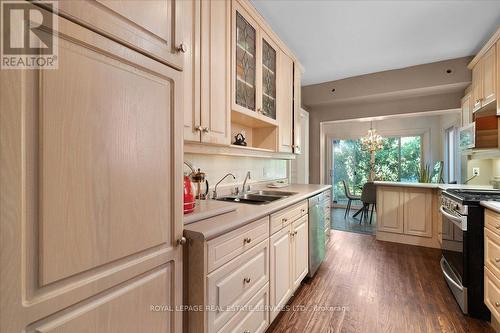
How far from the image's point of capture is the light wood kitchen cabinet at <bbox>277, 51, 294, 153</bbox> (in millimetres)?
2625

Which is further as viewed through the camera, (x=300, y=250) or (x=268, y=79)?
(x=268, y=79)

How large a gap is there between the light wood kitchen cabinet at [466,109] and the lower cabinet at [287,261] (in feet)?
9.38

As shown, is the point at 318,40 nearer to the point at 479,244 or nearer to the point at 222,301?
the point at 479,244

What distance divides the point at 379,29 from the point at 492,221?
2.11 metres

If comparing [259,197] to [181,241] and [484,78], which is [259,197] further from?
[484,78]

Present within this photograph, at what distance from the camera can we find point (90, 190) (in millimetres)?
672

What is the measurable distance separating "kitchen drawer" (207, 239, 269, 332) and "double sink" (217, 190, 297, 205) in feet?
2.17

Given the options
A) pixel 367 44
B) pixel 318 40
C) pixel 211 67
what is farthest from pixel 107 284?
pixel 367 44

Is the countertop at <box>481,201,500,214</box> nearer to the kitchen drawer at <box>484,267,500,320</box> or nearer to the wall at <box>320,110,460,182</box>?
the kitchen drawer at <box>484,267,500,320</box>

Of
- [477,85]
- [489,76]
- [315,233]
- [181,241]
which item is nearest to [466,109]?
[477,85]

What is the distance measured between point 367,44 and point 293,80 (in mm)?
993

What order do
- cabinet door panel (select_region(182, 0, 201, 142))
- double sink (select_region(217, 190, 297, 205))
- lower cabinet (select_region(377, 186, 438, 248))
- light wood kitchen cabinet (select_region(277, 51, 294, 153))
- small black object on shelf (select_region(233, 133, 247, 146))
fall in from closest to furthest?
cabinet door panel (select_region(182, 0, 201, 142)), double sink (select_region(217, 190, 297, 205)), small black object on shelf (select_region(233, 133, 247, 146)), light wood kitchen cabinet (select_region(277, 51, 294, 153)), lower cabinet (select_region(377, 186, 438, 248))

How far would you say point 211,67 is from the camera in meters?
1.61

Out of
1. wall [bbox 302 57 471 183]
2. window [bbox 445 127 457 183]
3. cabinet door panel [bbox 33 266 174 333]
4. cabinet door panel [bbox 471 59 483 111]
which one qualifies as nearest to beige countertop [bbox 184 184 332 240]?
cabinet door panel [bbox 33 266 174 333]
